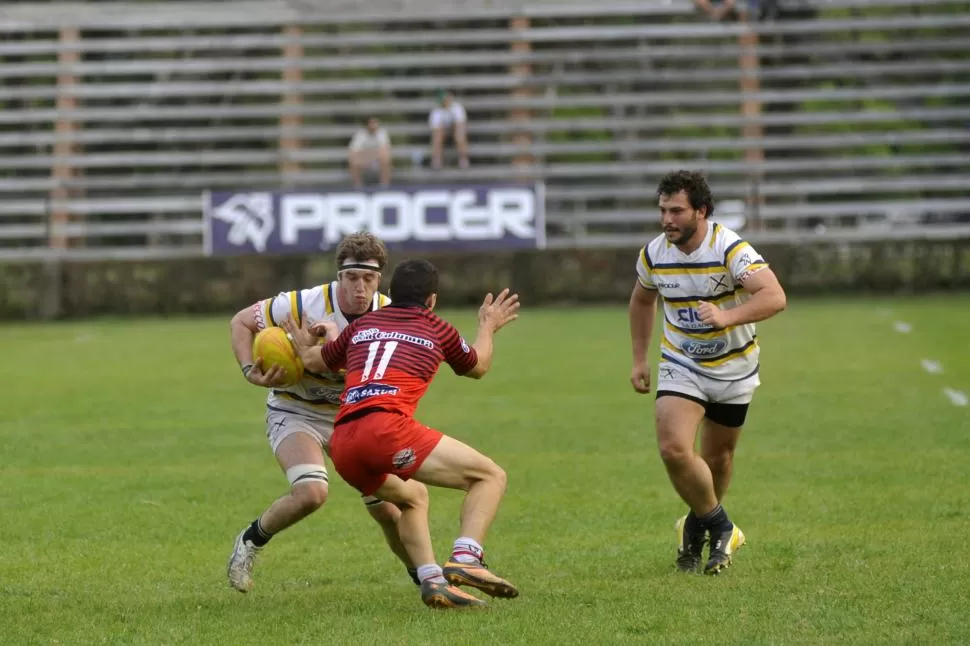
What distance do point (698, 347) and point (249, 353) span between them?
7.42ft

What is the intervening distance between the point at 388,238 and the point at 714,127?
29.5 feet

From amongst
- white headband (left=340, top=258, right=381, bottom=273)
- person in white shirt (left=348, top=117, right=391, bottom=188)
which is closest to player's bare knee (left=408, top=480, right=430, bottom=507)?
white headband (left=340, top=258, right=381, bottom=273)

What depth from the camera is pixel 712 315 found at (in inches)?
298

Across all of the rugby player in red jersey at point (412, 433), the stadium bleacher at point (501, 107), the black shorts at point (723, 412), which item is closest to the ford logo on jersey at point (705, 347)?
the black shorts at point (723, 412)

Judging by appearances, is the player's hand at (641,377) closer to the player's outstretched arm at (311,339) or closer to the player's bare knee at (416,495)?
the player's bare knee at (416,495)

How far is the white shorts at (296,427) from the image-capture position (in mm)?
7777

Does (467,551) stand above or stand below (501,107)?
below

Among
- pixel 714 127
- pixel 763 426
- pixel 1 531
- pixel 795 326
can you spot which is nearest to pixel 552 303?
pixel 795 326

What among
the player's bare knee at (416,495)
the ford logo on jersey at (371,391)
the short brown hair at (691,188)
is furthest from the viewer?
the short brown hair at (691,188)

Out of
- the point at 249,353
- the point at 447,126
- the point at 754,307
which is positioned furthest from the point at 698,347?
the point at 447,126

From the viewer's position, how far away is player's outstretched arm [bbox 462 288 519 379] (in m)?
7.19

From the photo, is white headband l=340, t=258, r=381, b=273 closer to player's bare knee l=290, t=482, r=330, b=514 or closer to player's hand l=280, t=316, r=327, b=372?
player's hand l=280, t=316, r=327, b=372

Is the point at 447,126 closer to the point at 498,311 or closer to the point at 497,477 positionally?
the point at 498,311

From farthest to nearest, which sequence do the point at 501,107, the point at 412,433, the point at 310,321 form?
the point at 501,107
the point at 310,321
the point at 412,433
